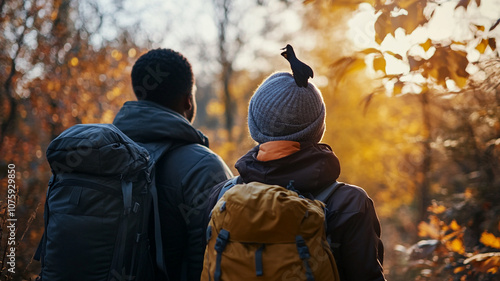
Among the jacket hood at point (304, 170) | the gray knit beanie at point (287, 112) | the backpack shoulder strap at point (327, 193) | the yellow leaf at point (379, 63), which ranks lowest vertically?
the backpack shoulder strap at point (327, 193)

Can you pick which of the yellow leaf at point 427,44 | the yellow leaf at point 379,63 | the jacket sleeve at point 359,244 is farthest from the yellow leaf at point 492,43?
the jacket sleeve at point 359,244

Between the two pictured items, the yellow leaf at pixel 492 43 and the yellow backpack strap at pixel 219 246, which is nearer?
the yellow backpack strap at pixel 219 246

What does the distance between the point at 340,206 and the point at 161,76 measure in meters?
1.35

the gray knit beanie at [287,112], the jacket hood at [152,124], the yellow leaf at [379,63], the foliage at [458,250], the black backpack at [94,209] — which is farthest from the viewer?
the foliage at [458,250]

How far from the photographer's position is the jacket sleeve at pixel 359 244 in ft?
4.88

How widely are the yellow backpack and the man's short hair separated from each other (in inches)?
45.1

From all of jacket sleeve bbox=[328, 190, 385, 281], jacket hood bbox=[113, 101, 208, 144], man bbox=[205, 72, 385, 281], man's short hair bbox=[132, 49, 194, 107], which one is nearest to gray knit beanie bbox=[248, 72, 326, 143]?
man bbox=[205, 72, 385, 281]

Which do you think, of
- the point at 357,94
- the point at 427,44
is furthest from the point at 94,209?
the point at 357,94

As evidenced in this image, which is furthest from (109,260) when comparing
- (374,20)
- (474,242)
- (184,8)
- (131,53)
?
(184,8)

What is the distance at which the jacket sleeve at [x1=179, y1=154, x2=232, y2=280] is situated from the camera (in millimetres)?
2152

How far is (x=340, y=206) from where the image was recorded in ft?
4.92

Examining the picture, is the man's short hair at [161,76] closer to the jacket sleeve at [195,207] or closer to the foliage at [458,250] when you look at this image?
the jacket sleeve at [195,207]

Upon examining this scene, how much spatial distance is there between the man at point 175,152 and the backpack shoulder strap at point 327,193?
29.6 inches

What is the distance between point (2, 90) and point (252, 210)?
6005 mm
